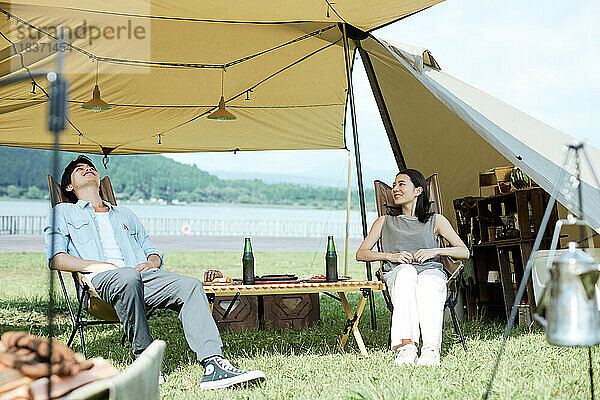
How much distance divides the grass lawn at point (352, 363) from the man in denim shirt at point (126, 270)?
0.59ft

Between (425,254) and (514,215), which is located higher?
(514,215)

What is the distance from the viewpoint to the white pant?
316cm

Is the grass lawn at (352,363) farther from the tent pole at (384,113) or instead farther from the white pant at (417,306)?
the tent pole at (384,113)

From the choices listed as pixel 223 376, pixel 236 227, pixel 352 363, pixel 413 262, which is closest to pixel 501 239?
pixel 413 262

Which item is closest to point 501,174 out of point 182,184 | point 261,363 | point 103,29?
point 261,363

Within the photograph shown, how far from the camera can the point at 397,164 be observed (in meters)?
5.41

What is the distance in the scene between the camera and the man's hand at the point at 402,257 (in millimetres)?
3547

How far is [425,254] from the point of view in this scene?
3.55 m

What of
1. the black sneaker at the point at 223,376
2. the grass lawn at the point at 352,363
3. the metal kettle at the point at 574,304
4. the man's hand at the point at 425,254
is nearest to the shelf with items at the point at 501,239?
the grass lawn at the point at 352,363

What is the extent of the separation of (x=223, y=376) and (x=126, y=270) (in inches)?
26.6

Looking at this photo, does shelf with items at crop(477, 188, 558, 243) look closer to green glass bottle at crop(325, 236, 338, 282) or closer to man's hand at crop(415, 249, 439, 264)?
man's hand at crop(415, 249, 439, 264)

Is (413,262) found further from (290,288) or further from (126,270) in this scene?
(126,270)

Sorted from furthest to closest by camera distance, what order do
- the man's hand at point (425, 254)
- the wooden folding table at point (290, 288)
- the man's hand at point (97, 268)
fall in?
the man's hand at point (425, 254) → the wooden folding table at point (290, 288) → the man's hand at point (97, 268)

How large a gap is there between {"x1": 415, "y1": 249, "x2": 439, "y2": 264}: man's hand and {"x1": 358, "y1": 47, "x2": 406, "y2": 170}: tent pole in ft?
5.45
